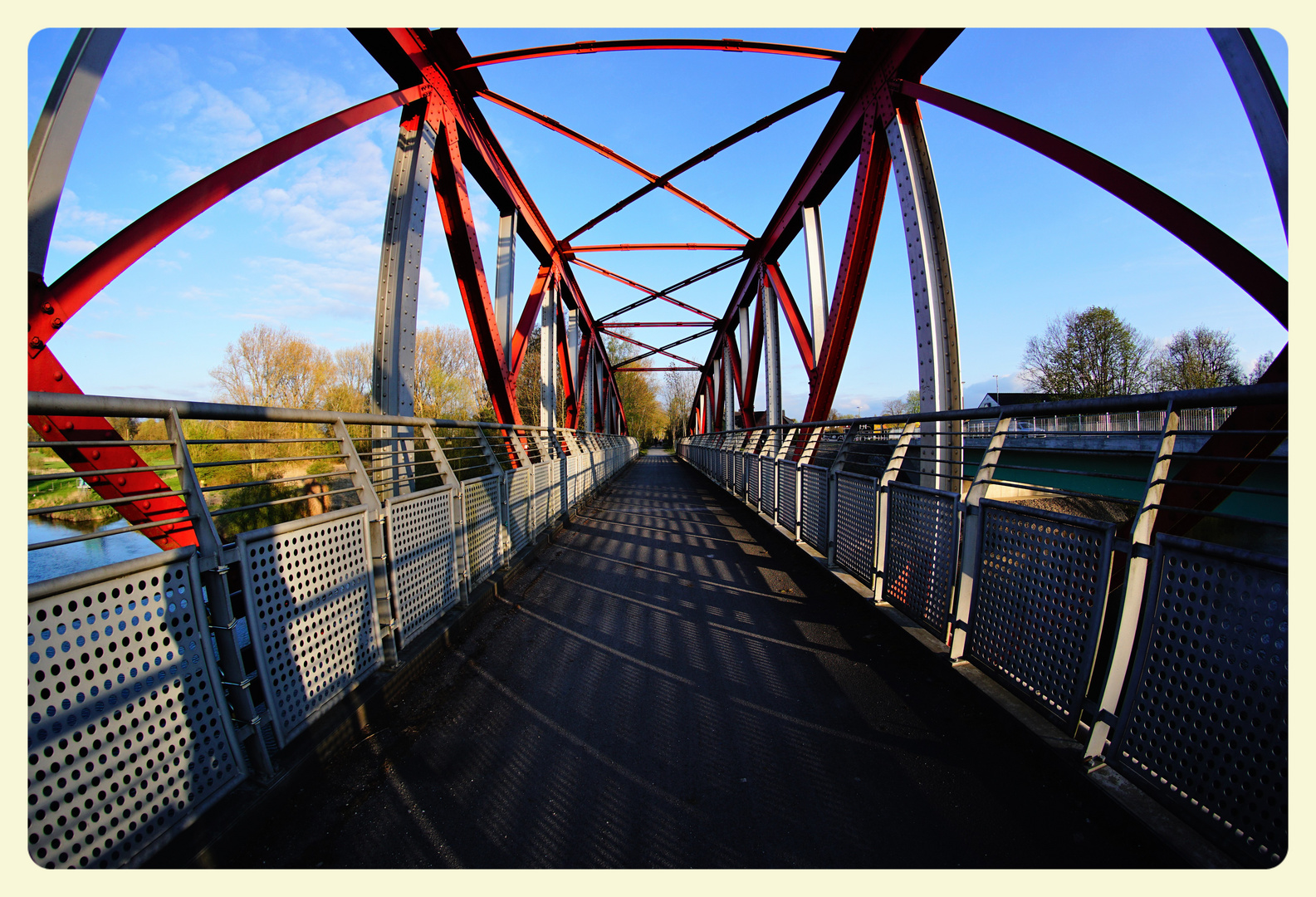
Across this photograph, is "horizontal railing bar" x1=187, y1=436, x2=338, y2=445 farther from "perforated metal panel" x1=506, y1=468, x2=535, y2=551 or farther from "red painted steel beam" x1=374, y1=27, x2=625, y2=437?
"red painted steel beam" x1=374, y1=27, x2=625, y2=437

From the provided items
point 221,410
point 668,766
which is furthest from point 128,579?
point 668,766

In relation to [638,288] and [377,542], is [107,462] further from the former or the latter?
[638,288]

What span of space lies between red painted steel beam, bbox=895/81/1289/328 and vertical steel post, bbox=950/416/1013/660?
1186mm

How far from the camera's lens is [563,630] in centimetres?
356

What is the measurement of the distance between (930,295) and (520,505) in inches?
163

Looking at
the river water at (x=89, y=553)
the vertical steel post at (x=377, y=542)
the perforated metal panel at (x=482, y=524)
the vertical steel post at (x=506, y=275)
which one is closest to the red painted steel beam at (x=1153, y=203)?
the vertical steel post at (x=377, y=542)

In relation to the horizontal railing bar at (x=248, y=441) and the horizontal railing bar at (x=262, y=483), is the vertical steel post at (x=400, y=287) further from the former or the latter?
the horizontal railing bar at (x=262, y=483)

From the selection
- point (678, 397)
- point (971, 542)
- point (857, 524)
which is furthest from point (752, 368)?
point (678, 397)

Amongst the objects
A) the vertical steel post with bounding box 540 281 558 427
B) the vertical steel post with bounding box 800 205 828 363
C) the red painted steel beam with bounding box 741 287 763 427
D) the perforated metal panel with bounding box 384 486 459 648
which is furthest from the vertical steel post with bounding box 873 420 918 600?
the red painted steel beam with bounding box 741 287 763 427

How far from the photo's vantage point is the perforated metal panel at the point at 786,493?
604cm

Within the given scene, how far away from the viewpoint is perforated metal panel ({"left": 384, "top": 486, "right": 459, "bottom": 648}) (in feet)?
9.66

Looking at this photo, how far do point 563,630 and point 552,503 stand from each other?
388 centimetres

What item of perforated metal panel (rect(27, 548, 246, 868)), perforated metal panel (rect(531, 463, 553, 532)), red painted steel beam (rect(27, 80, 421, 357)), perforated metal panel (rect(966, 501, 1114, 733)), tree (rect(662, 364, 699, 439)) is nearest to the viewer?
perforated metal panel (rect(27, 548, 246, 868))

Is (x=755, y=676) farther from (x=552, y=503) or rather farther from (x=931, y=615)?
(x=552, y=503)
